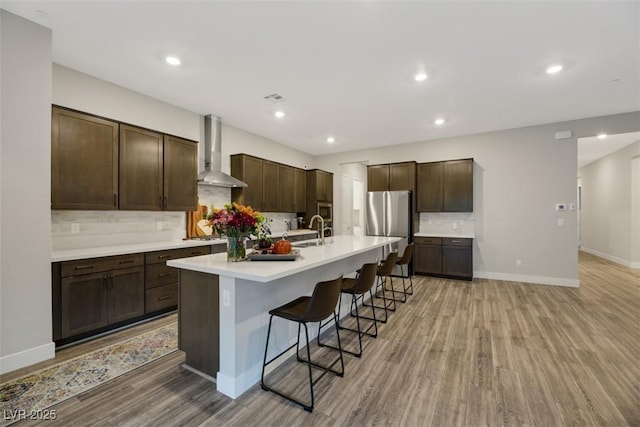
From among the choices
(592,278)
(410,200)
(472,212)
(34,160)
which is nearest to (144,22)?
(34,160)

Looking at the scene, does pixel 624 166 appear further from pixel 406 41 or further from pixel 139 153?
pixel 139 153

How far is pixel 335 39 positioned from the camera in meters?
2.55

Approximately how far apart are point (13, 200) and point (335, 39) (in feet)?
10.2

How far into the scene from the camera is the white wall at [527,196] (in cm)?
476

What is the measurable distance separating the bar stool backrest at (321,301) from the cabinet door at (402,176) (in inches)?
172

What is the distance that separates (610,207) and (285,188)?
8327mm

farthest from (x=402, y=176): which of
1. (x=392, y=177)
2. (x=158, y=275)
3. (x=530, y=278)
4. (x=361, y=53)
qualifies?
(x=158, y=275)

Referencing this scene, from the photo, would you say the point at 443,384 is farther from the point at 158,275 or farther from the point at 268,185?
the point at 268,185

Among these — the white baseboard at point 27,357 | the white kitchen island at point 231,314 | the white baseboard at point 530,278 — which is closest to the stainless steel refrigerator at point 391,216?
the white baseboard at point 530,278

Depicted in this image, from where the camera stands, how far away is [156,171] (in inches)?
142

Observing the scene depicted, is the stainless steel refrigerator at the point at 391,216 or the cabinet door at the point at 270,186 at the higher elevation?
the cabinet door at the point at 270,186

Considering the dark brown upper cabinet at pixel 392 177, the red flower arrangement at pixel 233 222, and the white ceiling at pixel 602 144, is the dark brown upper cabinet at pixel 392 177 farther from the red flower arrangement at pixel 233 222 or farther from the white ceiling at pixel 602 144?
the red flower arrangement at pixel 233 222

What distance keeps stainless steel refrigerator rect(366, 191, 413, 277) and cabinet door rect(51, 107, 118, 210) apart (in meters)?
4.49

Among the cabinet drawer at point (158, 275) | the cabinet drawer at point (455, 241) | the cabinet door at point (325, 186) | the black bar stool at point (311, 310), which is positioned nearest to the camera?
the black bar stool at point (311, 310)
